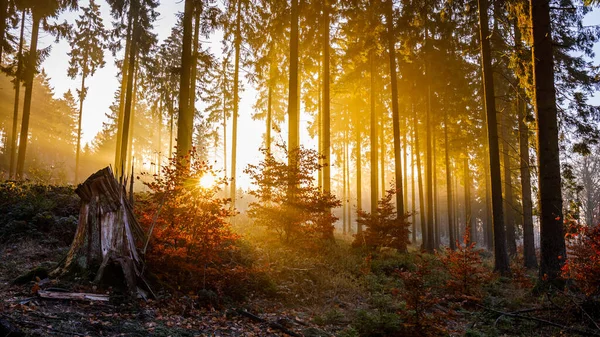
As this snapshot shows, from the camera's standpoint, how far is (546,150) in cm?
787

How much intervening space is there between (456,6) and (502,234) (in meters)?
8.64

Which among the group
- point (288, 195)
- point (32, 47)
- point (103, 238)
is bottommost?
point (103, 238)

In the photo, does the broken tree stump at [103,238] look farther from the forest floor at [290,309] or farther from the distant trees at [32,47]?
the distant trees at [32,47]

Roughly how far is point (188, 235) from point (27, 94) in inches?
623

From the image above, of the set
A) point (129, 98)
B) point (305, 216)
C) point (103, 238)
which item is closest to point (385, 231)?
point (305, 216)

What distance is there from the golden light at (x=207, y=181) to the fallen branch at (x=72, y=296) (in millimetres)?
2646

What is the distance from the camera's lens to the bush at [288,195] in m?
10.4

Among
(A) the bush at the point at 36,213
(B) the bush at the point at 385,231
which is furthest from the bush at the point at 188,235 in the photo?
(B) the bush at the point at 385,231

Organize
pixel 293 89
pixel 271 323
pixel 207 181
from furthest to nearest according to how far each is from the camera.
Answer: pixel 293 89, pixel 207 181, pixel 271 323

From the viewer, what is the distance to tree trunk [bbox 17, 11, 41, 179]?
15609mm

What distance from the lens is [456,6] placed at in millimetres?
12234

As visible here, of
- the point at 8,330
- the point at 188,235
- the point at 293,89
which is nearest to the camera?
the point at 8,330

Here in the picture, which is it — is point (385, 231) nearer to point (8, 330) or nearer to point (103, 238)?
point (103, 238)

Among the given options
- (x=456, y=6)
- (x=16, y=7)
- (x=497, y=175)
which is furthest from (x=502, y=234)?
(x=16, y=7)
